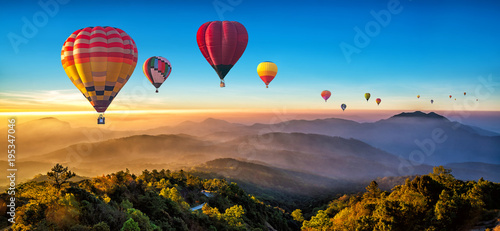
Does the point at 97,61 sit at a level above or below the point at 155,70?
below

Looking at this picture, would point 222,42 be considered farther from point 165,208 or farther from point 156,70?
point 165,208

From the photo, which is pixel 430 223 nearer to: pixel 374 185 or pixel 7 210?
pixel 374 185

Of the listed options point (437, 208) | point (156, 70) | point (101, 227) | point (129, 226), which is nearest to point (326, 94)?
point (156, 70)

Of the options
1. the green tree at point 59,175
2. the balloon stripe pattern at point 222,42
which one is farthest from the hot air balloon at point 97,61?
the green tree at point 59,175

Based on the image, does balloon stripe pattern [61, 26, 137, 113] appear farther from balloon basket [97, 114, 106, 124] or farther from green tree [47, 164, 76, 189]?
green tree [47, 164, 76, 189]

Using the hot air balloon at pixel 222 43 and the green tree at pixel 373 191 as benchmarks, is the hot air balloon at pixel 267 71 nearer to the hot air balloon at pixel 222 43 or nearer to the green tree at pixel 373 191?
the hot air balloon at pixel 222 43

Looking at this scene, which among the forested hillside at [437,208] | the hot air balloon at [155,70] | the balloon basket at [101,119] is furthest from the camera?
the hot air balloon at [155,70]

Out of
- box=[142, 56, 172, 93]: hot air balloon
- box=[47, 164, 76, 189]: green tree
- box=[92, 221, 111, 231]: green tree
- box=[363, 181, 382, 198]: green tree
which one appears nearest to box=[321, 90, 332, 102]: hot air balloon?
box=[363, 181, 382, 198]: green tree

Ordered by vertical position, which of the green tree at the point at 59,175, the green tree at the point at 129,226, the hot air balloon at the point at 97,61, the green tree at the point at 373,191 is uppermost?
the hot air balloon at the point at 97,61
